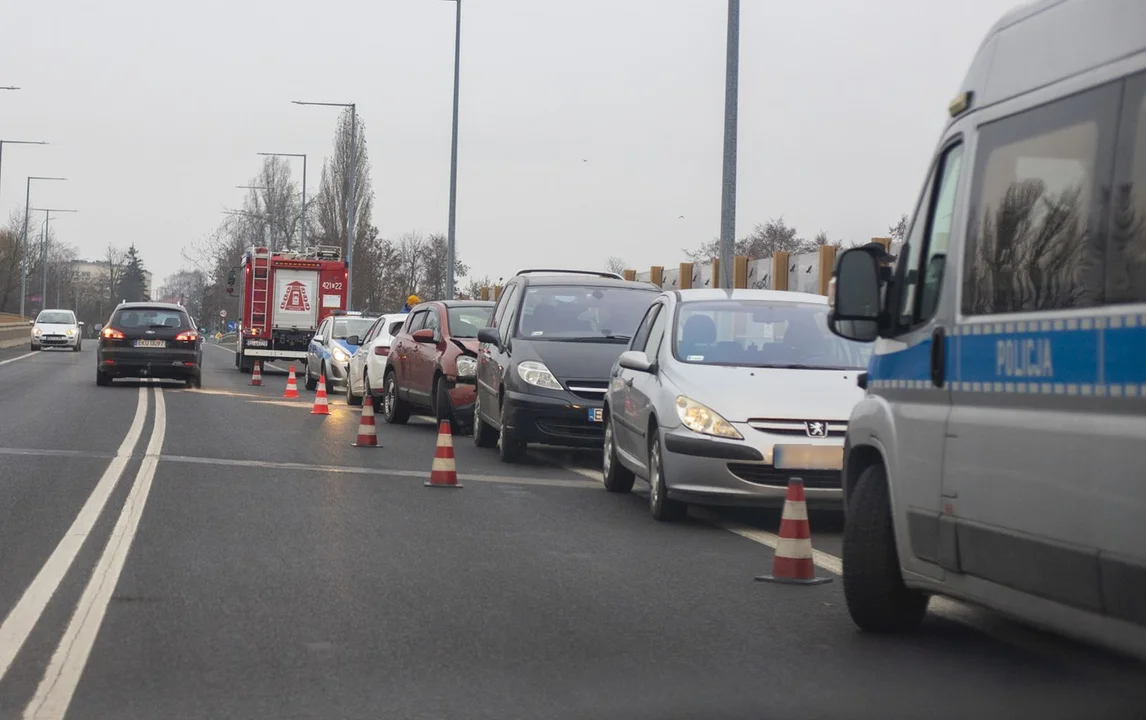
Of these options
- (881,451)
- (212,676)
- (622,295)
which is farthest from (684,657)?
(622,295)

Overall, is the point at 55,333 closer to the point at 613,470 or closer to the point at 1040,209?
the point at 613,470

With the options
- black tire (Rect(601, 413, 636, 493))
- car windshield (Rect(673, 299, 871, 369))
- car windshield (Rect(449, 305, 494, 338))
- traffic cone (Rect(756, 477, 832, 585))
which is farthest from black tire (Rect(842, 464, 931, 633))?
car windshield (Rect(449, 305, 494, 338))

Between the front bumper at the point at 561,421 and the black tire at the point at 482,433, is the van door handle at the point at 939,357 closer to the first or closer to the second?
the front bumper at the point at 561,421

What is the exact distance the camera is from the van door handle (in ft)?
19.9

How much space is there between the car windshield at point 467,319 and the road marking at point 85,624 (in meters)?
7.51

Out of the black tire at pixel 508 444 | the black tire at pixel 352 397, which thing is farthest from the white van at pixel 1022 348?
the black tire at pixel 352 397

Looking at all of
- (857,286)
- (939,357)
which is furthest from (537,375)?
(939,357)

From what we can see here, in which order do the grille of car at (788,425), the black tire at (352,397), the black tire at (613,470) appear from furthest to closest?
the black tire at (352,397) < the black tire at (613,470) < the grille of car at (788,425)

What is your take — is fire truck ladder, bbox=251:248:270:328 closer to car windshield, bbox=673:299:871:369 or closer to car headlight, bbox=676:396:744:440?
car windshield, bbox=673:299:871:369

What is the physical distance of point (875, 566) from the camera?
683 cm

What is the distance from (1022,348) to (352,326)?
2670 centimetres

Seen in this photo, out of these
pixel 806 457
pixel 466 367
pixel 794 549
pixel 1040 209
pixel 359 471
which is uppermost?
pixel 1040 209

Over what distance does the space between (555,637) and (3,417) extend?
49.9ft

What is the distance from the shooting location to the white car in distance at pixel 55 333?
61281 mm
